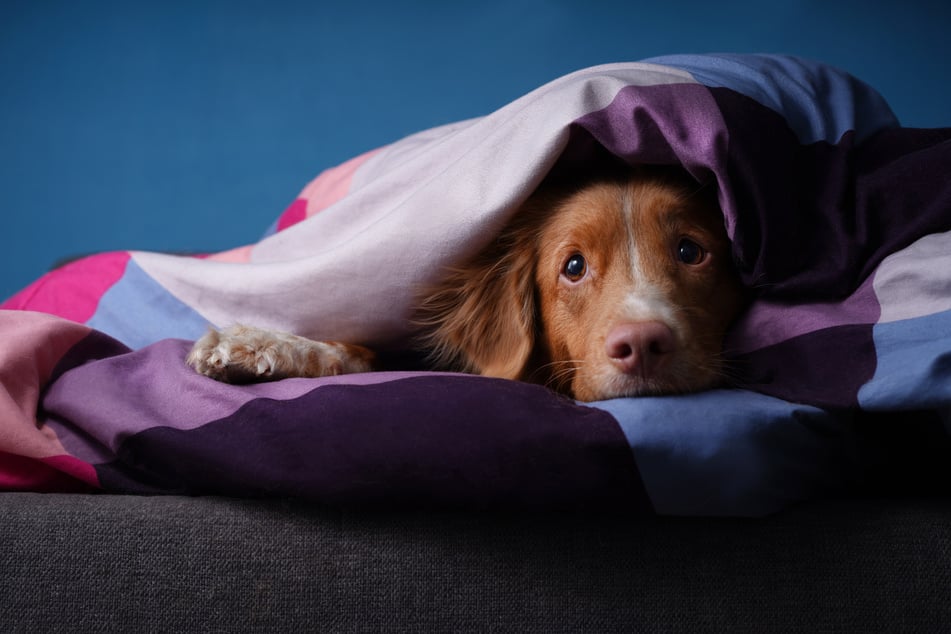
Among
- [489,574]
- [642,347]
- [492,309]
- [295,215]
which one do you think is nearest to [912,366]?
[642,347]

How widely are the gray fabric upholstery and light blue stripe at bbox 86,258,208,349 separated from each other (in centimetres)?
83

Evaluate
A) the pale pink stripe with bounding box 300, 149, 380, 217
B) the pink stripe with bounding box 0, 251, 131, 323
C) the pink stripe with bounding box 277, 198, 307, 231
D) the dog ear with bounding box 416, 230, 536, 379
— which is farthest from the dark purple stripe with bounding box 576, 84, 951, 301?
the pink stripe with bounding box 0, 251, 131, 323

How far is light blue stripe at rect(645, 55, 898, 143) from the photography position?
1.61 m

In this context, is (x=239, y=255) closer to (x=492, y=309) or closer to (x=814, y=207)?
(x=492, y=309)

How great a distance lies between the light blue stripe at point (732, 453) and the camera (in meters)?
1.14

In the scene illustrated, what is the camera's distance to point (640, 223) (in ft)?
5.56

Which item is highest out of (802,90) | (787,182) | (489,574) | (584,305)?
(802,90)

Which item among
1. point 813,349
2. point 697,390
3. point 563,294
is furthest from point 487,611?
point 563,294

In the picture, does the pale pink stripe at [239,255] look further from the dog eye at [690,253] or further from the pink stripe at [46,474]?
the dog eye at [690,253]

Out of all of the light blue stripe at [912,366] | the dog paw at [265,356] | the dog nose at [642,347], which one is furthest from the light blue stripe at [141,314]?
the light blue stripe at [912,366]

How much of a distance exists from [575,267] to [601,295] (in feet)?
0.44

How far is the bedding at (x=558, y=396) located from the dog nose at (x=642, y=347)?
14 cm

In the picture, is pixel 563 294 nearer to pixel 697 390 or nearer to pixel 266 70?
pixel 697 390

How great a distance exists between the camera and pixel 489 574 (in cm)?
116
